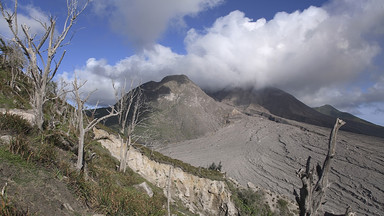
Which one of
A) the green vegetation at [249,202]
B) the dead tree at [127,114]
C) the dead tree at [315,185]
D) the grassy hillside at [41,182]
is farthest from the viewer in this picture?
the green vegetation at [249,202]

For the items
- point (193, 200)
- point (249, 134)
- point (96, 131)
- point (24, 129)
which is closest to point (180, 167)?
point (193, 200)

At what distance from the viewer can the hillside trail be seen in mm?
61703

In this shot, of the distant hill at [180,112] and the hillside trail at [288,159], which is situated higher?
the distant hill at [180,112]

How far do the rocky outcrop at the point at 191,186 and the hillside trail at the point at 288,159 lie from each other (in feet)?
59.5

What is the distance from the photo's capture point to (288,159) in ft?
298

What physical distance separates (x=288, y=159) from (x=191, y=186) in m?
74.0

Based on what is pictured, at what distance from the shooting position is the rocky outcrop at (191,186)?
27.3 metres

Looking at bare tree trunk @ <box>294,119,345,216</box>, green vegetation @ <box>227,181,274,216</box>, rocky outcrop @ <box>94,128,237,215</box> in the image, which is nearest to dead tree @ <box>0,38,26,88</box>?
rocky outcrop @ <box>94,128,237,215</box>

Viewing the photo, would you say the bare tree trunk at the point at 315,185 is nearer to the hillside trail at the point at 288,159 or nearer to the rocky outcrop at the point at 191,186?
the rocky outcrop at the point at 191,186

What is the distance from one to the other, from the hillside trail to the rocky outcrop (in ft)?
59.5

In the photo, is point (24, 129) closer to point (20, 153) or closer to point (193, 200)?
point (20, 153)

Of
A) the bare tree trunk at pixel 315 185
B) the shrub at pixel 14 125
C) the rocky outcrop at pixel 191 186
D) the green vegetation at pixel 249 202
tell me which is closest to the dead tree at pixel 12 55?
the rocky outcrop at pixel 191 186

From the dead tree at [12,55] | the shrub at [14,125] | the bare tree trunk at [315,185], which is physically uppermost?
the dead tree at [12,55]

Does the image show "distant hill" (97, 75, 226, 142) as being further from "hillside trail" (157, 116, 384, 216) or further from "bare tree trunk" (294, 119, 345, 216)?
"bare tree trunk" (294, 119, 345, 216)
